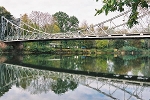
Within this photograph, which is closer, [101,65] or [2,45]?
[101,65]

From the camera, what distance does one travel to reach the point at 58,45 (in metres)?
65.6

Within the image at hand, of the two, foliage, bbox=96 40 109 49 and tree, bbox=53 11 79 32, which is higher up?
tree, bbox=53 11 79 32

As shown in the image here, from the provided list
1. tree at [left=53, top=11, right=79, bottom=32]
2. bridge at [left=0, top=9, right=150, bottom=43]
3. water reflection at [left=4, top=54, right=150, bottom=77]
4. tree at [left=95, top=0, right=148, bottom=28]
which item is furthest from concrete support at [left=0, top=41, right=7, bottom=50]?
tree at [left=95, top=0, right=148, bottom=28]

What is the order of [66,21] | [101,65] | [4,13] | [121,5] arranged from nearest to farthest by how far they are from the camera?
[121,5]
[101,65]
[4,13]
[66,21]

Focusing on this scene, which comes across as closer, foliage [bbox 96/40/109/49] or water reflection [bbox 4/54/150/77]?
water reflection [bbox 4/54/150/77]

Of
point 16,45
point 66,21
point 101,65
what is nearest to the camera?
point 101,65

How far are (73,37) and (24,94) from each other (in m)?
27.1

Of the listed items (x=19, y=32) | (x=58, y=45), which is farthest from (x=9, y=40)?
(x=58, y=45)

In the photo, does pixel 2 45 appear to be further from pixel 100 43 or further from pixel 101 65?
pixel 101 65

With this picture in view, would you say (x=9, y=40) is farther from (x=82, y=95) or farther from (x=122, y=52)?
(x=82, y=95)

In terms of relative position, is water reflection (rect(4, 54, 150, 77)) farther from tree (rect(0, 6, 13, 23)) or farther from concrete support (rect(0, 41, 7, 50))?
tree (rect(0, 6, 13, 23))

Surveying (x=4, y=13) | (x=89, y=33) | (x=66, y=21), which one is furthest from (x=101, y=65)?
(x=66, y=21)

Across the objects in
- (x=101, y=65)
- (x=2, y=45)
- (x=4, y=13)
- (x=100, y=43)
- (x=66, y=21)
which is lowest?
(x=101, y=65)

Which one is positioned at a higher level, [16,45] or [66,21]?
[66,21]
